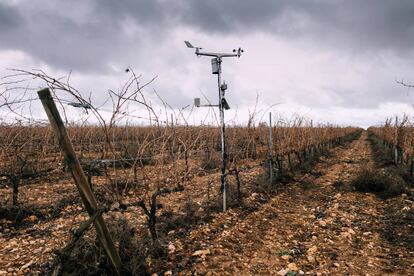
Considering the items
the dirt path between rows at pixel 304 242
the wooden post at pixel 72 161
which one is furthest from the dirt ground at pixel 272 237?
the wooden post at pixel 72 161

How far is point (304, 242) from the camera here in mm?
4406

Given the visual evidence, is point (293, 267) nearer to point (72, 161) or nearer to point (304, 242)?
point (304, 242)

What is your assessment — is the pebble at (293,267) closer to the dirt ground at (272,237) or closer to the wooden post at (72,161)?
the dirt ground at (272,237)

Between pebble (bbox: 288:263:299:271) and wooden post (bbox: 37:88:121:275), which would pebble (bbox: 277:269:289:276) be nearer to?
pebble (bbox: 288:263:299:271)

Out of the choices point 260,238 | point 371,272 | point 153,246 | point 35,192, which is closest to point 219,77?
point 260,238

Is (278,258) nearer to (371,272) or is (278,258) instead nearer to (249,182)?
(371,272)

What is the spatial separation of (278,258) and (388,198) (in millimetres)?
4305

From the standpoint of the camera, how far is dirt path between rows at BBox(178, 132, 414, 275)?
11.8 feet

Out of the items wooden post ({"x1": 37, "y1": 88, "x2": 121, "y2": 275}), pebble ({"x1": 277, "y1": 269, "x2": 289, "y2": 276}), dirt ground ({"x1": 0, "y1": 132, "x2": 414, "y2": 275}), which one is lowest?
pebble ({"x1": 277, "y1": 269, "x2": 289, "y2": 276})

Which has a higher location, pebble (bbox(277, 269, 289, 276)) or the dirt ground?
the dirt ground

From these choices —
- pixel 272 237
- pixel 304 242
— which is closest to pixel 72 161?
pixel 272 237

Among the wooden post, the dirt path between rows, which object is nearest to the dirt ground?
the dirt path between rows

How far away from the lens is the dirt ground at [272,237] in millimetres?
3604

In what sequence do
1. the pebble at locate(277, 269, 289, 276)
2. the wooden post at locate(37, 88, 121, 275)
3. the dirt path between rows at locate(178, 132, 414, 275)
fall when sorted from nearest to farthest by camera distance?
the wooden post at locate(37, 88, 121, 275), the pebble at locate(277, 269, 289, 276), the dirt path between rows at locate(178, 132, 414, 275)
